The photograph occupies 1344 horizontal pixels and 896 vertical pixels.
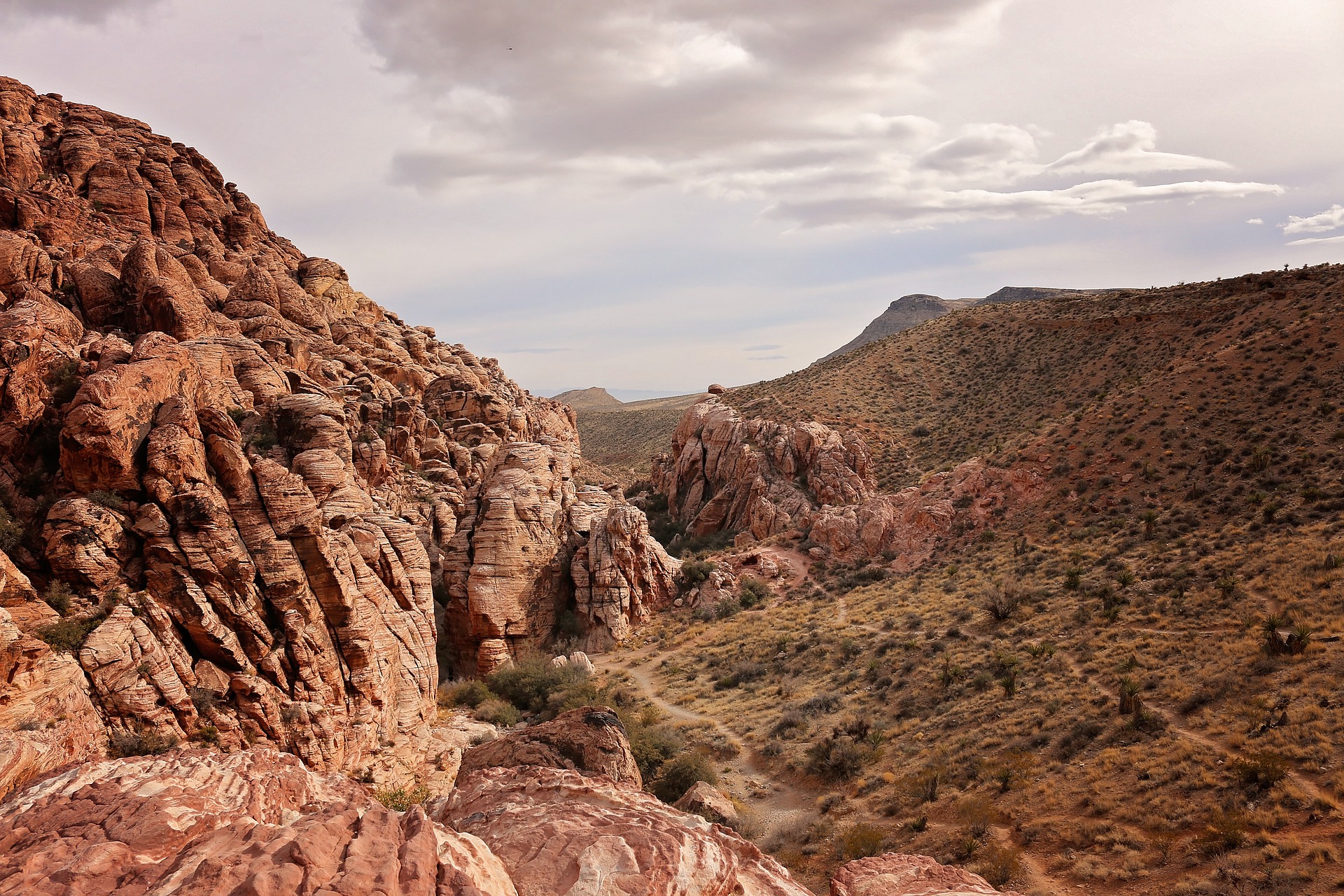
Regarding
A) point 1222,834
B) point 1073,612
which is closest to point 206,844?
point 1222,834

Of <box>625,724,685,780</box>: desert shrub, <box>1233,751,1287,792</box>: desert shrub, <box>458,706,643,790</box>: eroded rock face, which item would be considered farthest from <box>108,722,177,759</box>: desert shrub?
<box>1233,751,1287,792</box>: desert shrub

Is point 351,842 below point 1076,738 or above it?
above

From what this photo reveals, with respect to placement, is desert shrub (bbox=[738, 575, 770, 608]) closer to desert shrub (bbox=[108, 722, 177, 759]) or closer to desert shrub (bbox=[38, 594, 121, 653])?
desert shrub (bbox=[108, 722, 177, 759])

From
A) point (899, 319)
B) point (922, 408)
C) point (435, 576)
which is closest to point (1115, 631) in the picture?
point (435, 576)

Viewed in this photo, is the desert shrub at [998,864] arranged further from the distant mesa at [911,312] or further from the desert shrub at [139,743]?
the distant mesa at [911,312]

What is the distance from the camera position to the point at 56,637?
589 inches

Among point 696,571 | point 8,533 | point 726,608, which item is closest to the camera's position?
point 8,533

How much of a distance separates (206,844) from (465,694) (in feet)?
69.9

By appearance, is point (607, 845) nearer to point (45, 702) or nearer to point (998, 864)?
point (998, 864)

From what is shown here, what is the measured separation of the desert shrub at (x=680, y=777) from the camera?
2069 centimetres

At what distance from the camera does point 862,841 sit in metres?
16.9

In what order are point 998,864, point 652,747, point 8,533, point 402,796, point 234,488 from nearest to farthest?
1. point 998,864
2. point 8,533
3. point 402,796
4. point 234,488
5. point 652,747

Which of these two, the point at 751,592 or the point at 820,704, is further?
the point at 751,592

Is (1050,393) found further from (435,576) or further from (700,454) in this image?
(435,576)
